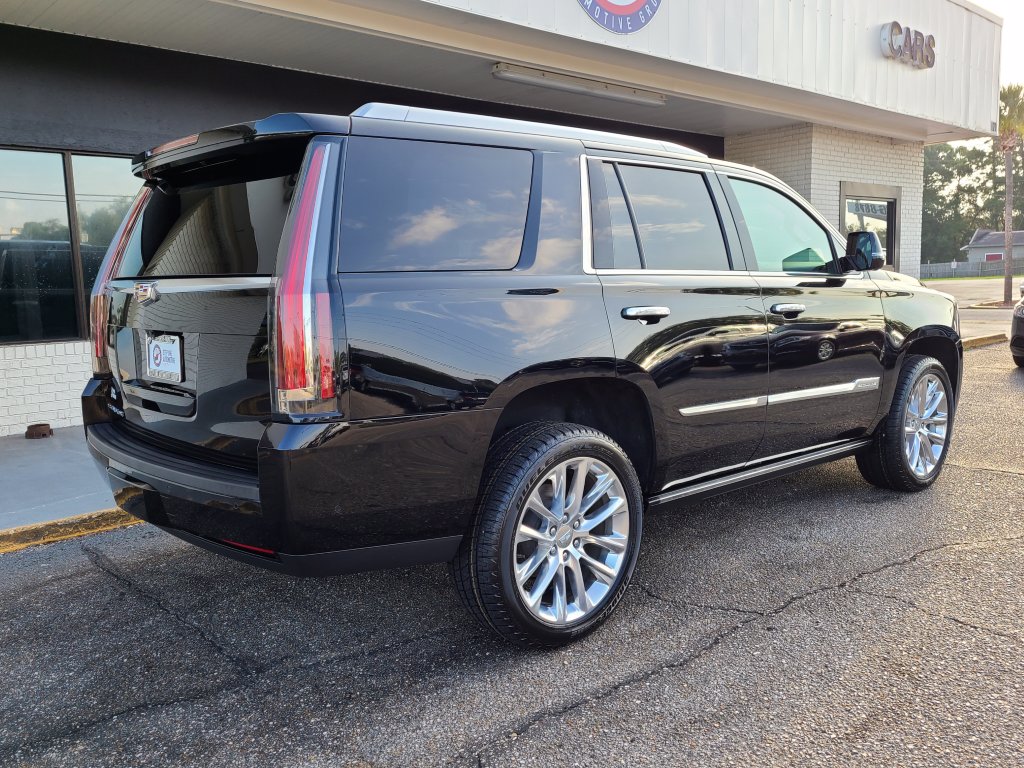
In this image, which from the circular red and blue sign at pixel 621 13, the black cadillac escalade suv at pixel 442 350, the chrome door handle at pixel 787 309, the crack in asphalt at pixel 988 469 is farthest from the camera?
the circular red and blue sign at pixel 621 13

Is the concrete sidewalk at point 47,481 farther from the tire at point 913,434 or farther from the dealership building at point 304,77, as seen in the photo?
the tire at point 913,434

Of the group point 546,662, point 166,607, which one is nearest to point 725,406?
point 546,662

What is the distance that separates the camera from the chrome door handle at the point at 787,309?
12.9 ft

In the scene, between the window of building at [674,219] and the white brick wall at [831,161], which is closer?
the window of building at [674,219]

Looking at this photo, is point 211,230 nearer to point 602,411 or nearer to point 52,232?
point 602,411

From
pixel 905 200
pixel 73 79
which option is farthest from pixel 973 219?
pixel 73 79

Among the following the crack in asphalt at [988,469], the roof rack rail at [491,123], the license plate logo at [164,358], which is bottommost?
the crack in asphalt at [988,469]

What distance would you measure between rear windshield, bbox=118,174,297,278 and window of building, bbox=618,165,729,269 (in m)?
1.51

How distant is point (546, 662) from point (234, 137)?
7.06 ft

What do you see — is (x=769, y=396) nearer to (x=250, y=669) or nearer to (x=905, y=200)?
(x=250, y=669)

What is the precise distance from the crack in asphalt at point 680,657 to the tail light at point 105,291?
7.25 feet

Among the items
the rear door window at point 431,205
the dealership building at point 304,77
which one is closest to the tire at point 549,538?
the rear door window at point 431,205

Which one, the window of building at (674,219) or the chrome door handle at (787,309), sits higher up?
the window of building at (674,219)

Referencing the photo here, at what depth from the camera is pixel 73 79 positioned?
7004mm
